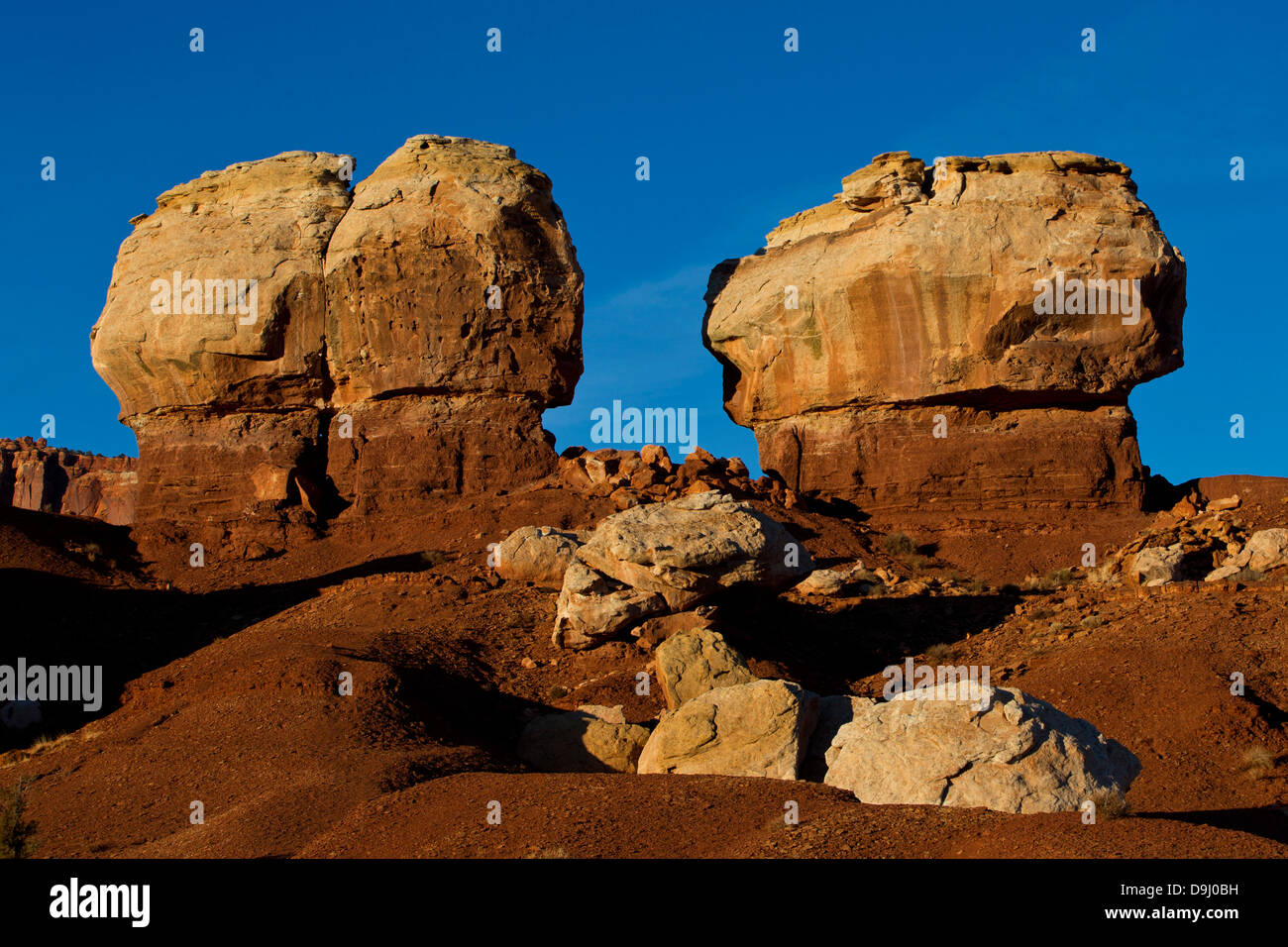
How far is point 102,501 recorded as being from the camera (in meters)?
51.3

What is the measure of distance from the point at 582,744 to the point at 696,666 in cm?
185

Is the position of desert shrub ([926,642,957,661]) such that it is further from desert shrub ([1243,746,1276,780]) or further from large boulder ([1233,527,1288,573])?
large boulder ([1233,527,1288,573])

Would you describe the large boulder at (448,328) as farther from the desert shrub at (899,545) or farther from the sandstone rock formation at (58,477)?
the sandstone rock formation at (58,477)

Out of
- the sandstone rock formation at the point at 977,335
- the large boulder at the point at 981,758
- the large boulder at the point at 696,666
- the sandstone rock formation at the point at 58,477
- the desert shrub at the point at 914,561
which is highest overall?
the sandstone rock formation at the point at 58,477

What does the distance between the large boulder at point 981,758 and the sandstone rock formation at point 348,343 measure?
15493 mm

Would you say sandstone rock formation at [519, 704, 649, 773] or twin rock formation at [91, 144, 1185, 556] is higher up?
twin rock formation at [91, 144, 1185, 556]

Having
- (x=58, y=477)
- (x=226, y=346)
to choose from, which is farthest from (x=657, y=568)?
(x=58, y=477)

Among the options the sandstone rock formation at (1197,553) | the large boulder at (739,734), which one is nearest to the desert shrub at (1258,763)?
the large boulder at (739,734)

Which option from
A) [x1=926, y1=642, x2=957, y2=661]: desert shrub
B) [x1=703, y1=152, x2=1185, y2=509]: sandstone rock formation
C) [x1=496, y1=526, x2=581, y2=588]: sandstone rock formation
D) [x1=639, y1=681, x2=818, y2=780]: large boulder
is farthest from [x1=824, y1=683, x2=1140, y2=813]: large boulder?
[x1=703, y1=152, x2=1185, y2=509]: sandstone rock formation

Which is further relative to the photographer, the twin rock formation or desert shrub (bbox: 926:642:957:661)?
the twin rock formation

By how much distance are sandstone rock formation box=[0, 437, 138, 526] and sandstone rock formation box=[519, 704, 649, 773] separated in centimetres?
4229

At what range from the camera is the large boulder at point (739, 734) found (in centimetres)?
1103

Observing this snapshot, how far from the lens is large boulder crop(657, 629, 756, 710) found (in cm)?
1401

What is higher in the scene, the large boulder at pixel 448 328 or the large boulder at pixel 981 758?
the large boulder at pixel 448 328
